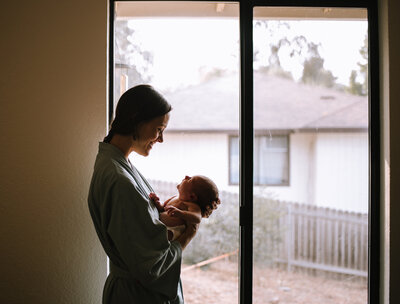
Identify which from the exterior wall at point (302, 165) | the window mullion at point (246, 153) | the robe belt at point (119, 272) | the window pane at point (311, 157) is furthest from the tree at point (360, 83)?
the robe belt at point (119, 272)

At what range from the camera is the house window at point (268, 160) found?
6.50 feet

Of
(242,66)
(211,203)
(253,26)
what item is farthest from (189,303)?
(253,26)

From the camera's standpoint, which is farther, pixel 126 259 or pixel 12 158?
pixel 12 158

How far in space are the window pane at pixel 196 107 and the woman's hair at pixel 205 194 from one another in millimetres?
388

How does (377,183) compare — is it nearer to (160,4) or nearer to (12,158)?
(160,4)

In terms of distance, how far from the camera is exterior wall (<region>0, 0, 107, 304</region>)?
177 cm

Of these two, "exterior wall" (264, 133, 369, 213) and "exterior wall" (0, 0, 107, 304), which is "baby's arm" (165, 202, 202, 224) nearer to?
"exterior wall" (0, 0, 107, 304)

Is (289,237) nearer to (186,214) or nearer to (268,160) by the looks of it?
(268,160)

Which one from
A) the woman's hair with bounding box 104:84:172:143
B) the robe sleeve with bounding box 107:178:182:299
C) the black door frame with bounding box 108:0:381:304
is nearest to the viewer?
the robe sleeve with bounding box 107:178:182:299

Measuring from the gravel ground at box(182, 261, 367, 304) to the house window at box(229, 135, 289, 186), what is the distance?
469mm

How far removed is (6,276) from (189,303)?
91 centimetres

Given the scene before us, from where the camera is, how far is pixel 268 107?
1.99 m

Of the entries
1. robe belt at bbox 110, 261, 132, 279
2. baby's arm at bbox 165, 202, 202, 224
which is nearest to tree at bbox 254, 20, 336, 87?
baby's arm at bbox 165, 202, 202, 224

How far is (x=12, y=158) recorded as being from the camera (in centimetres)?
178
